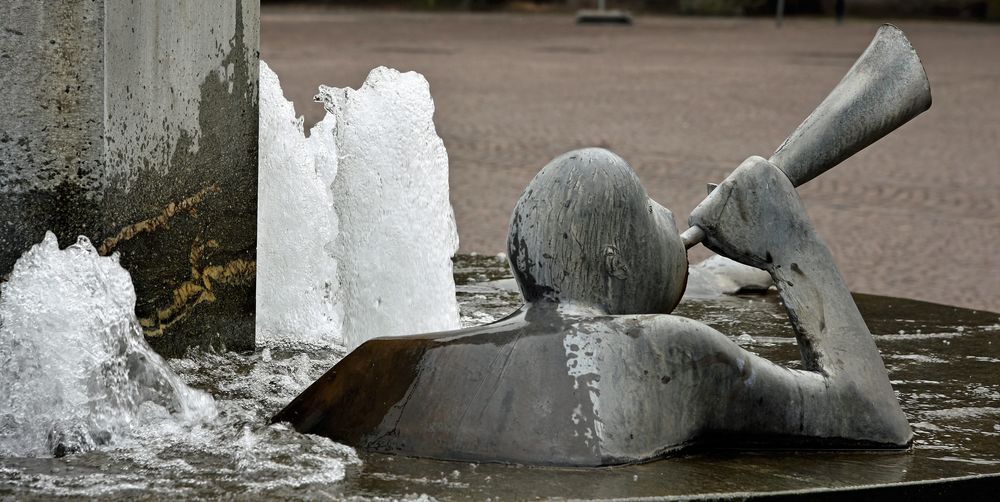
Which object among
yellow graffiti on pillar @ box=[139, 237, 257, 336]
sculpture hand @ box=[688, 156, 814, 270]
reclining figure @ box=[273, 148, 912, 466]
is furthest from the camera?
yellow graffiti on pillar @ box=[139, 237, 257, 336]

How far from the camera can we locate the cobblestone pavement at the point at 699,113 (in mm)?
7586

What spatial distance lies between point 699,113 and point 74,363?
1007 centimetres

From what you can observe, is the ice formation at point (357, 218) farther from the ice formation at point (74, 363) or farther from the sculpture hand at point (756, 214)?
the sculpture hand at point (756, 214)

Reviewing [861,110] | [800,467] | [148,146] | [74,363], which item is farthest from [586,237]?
[148,146]

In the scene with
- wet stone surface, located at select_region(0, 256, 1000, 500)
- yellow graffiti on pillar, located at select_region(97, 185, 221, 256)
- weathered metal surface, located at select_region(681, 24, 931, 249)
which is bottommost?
wet stone surface, located at select_region(0, 256, 1000, 500)

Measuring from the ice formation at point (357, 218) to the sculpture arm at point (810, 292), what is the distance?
3.90 ft

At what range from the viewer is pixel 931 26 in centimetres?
2286

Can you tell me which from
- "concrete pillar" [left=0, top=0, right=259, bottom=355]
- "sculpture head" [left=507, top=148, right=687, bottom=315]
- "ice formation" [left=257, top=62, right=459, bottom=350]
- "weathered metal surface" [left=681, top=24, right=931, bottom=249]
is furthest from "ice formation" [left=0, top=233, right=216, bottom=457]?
"weathered metal surface" [left=681, top=24, right=931, bottom=249]

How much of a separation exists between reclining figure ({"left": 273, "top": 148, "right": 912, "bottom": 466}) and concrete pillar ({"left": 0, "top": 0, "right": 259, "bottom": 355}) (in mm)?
688

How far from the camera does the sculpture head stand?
2689mm

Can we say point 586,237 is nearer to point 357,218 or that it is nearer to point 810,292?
point 810,292

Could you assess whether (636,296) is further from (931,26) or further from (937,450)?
(931,26)

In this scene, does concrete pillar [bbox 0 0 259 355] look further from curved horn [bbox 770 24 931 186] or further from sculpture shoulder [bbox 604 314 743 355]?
curved horn [bbox 770 24 931 186]

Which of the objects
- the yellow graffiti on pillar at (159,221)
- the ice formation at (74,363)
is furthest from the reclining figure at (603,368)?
the yellow graffiti on pillar at (159,221)
